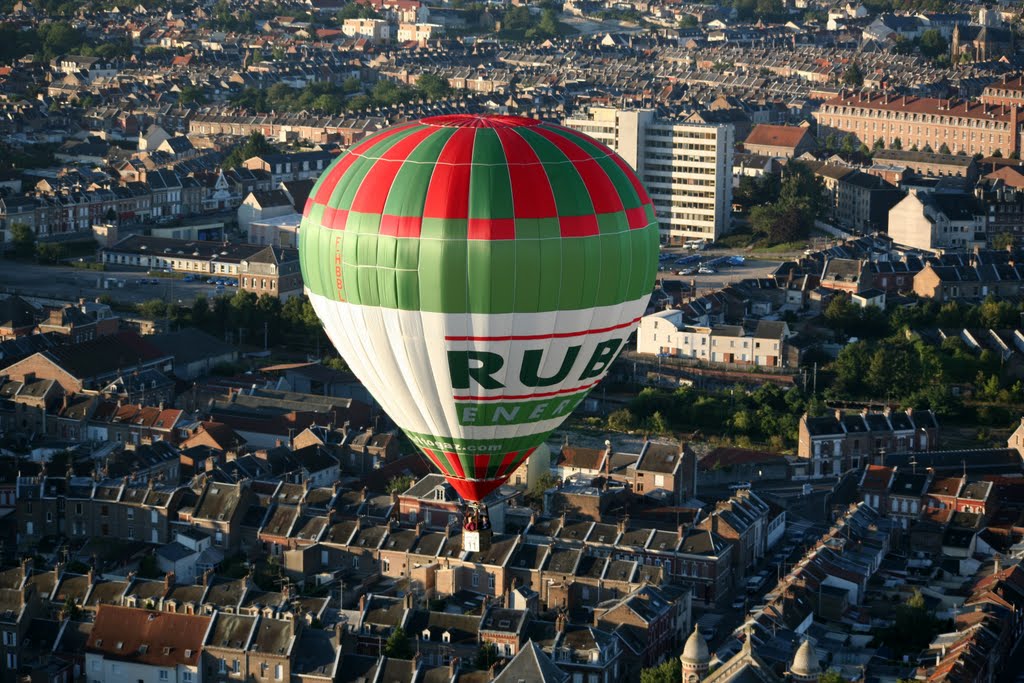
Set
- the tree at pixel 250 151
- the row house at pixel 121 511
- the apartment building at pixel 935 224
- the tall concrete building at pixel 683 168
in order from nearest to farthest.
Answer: the row house at pixel 121 511
the apartment building at pixel 935 224
the tall concrete building at pixel 683 168
the tree at pixel 250 151

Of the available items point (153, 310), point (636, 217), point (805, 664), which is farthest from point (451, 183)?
point (153, 310)

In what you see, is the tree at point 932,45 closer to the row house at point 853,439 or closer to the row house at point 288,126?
the row house at point 288,126

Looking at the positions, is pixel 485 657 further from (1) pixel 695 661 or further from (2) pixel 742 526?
(2) pixel 742 526

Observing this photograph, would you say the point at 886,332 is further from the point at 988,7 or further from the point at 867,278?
the point at 988,7

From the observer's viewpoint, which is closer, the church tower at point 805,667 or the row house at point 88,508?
the church tower at point 805,667

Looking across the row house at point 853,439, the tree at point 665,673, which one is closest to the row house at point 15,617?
the tree at point 665,673

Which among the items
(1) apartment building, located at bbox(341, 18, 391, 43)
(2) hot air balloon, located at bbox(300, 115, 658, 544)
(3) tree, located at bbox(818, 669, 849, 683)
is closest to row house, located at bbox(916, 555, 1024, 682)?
(3) tree, located at bbox(818, 669, 849, 683)

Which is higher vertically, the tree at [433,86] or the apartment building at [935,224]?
the apartment building at [935,224]
